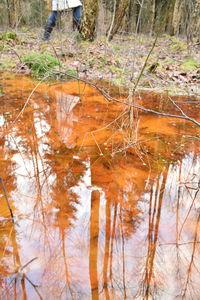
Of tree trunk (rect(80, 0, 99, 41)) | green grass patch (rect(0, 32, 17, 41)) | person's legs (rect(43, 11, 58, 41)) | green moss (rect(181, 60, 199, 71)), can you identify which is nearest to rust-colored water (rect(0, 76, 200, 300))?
green moss (rect(181, 60, 199, 71))

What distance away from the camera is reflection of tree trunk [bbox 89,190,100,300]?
1.12 meters

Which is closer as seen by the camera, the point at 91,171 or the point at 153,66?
the point at 91,171

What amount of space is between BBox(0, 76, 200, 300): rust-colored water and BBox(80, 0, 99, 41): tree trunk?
18.2ft

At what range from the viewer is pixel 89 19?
735 cm

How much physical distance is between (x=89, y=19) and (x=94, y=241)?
740cm

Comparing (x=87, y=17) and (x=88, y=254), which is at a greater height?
(x=87, y=17)

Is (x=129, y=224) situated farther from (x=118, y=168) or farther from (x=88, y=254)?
(x=118, y=168)

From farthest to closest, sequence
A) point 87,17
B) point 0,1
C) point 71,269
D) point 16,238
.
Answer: point 0,1, point 87,17, point 16,238, point 71,269

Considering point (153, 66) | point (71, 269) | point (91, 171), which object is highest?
point (153, 66)

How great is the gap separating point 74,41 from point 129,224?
23.9 ft

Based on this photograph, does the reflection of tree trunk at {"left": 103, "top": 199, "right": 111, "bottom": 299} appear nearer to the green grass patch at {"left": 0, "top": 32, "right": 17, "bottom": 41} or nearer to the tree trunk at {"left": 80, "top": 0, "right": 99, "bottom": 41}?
the green grass patch at {"left": 0, "top": 32, "right": 17, "bottom": 41}

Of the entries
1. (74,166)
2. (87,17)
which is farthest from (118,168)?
(87,17)

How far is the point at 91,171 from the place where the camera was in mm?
1997

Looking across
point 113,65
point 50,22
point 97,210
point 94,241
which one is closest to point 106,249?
point 94,241
